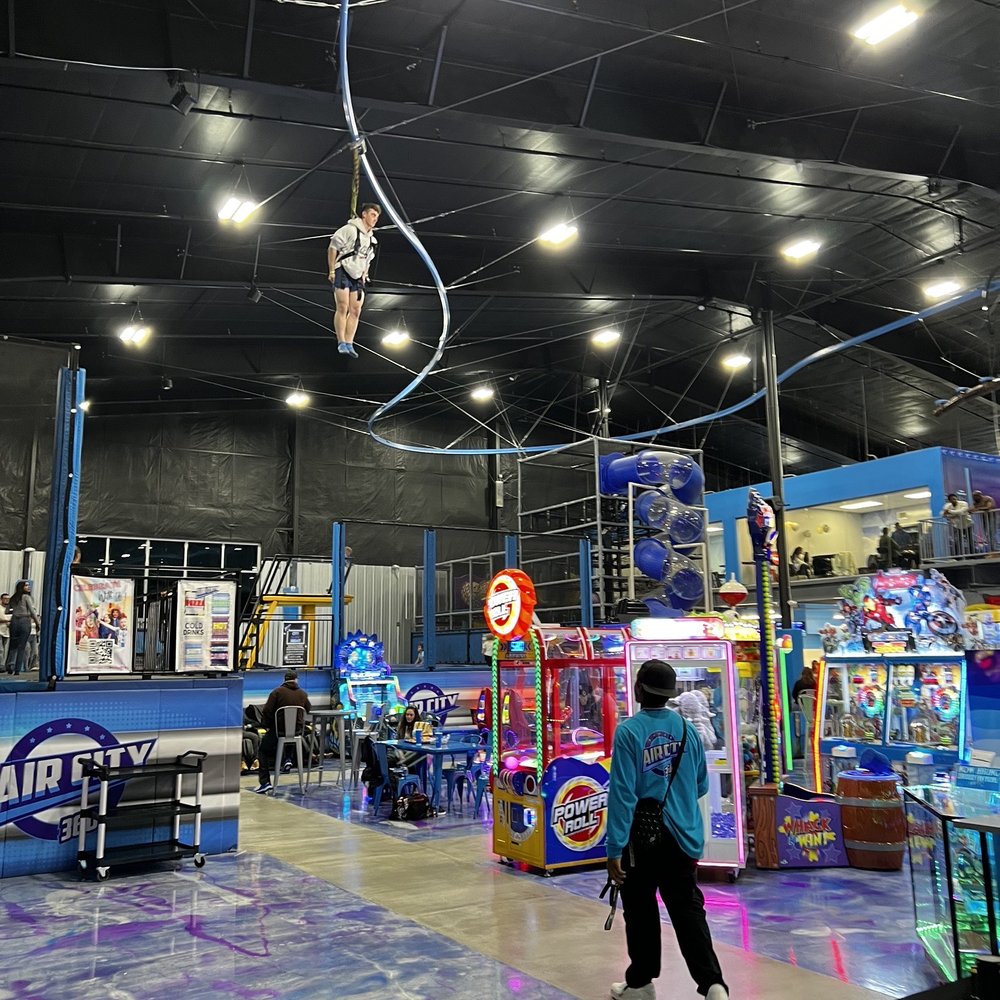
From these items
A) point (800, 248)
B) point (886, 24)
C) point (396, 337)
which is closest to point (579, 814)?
point (886, 24)

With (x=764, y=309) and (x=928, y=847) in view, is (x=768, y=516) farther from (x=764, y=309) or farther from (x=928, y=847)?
(x=764, y=309)

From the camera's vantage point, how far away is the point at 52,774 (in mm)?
6840

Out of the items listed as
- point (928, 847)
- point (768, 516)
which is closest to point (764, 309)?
point (768, 516)

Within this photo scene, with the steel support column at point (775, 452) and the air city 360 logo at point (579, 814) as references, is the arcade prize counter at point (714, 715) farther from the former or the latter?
the steel support column at point (775, 452)

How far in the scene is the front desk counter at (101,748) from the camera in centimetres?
674

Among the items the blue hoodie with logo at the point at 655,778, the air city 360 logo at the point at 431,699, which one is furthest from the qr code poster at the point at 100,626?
the air city 360 logo at the point at 431,699

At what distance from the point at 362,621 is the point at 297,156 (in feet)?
40.4

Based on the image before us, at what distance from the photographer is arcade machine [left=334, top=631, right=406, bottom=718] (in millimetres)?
14156

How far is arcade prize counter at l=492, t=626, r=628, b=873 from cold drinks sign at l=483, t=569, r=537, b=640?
13cm

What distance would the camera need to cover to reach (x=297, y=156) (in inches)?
416

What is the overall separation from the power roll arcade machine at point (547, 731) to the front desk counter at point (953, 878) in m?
2.72

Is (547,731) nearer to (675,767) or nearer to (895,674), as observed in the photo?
(675,767)

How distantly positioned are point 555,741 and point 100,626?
376 cm

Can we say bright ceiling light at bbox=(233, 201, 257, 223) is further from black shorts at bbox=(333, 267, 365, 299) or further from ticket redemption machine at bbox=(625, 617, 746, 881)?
ticket redemption machine at bbox=(625, 617, 746, 881)
